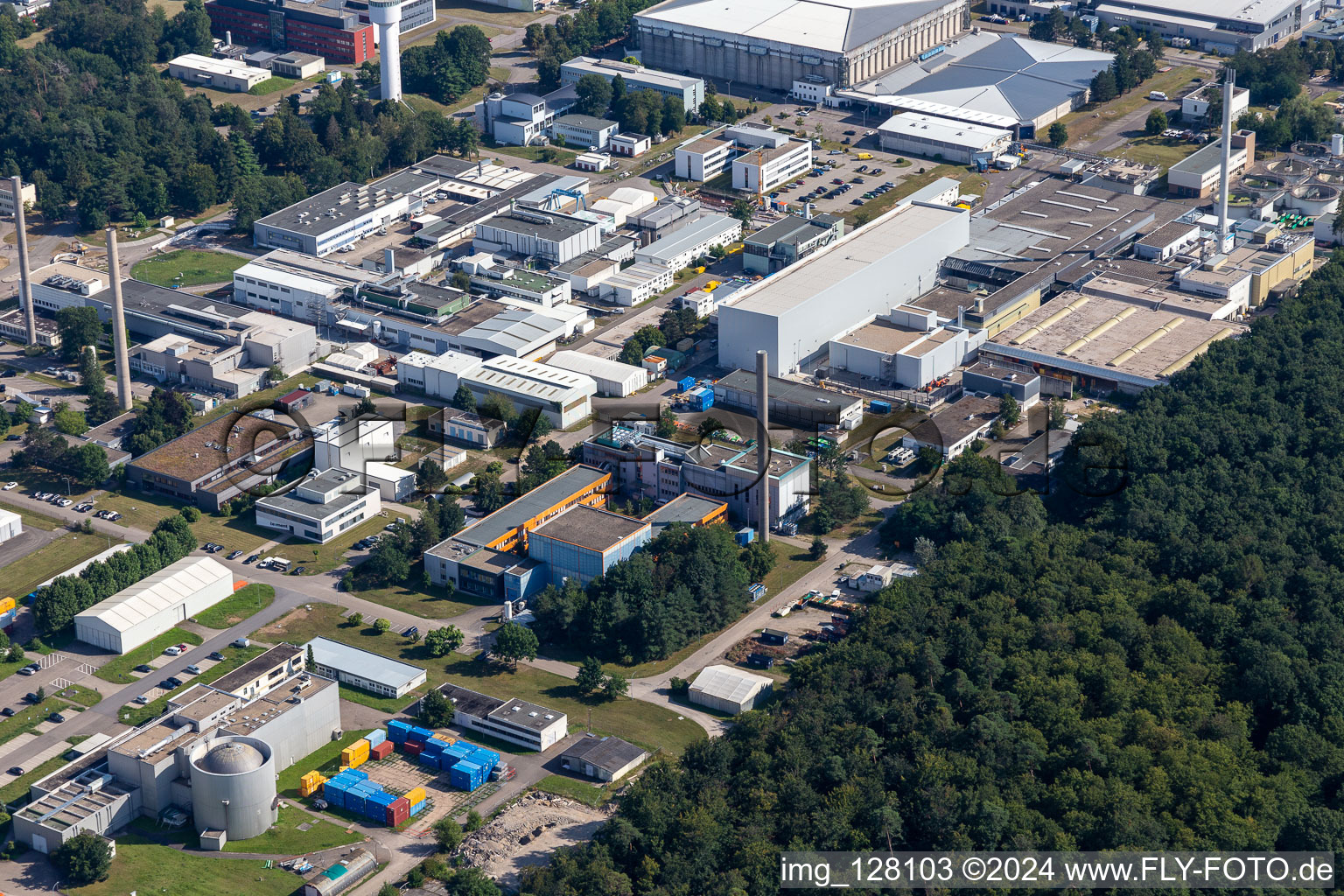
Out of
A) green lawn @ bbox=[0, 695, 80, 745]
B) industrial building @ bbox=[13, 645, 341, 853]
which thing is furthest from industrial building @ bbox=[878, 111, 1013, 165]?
green lawn @ bbox=[0, 695, 80, 745]

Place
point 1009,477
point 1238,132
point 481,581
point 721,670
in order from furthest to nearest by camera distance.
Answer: point 1238,132 → point 1009,477 → point 481,581 → point 721,670

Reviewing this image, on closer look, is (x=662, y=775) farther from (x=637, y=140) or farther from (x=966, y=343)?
(x=637, y=140)

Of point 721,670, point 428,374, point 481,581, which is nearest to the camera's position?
point 721,670

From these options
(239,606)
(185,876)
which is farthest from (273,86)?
(185,876)

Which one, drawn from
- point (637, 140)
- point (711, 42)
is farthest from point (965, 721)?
point (711, 42)

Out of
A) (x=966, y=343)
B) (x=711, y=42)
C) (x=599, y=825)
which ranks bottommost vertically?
(x=599, y=825)

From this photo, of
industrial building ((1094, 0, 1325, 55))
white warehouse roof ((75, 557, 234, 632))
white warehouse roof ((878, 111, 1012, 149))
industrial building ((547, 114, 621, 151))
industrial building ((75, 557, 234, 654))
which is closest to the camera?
industrial building ((75, 557, 234, 654))

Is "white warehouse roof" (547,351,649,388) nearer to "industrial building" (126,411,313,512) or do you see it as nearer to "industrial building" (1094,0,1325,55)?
"industrial building" (126,411,313,512)
